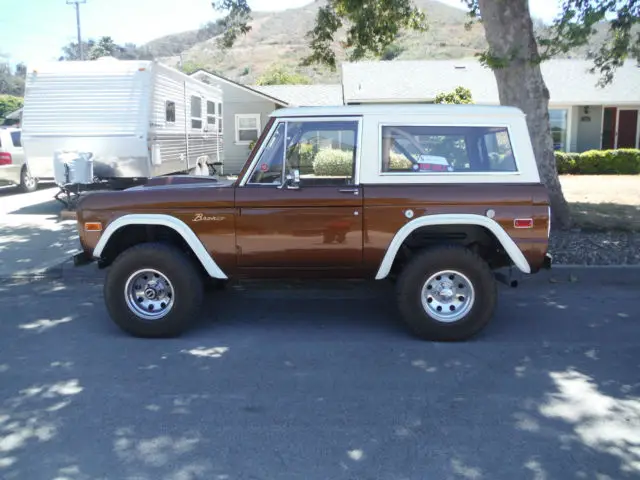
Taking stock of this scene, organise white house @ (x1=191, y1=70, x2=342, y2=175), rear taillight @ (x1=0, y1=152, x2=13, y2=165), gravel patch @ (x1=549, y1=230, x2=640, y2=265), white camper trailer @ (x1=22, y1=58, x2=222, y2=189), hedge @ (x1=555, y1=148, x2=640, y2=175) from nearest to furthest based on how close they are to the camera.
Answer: gravel patch @ (x1=549, y1=230, x2=640, y2=265), white camper trailer @ (x1=22, y1=58, x2=222, y2=189), rear taillight @ (x1=0, y1=152, x2=13, y2=165), hedge @ (x1=555, y1=148, x2=640, y2=175), white house @ (x1=191, y1=70, x2=342, y2=175)

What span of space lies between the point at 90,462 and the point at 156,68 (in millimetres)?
10225

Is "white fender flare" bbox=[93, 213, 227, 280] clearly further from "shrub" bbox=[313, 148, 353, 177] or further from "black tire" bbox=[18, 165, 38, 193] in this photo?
"black tire" bbox=[18, 165, 38, 193]

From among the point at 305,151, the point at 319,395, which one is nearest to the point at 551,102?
the point at 305,151

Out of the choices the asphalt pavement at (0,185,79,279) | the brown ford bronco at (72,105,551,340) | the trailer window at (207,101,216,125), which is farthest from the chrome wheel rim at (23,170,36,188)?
the brown ford bronco at (72,105,551,340)

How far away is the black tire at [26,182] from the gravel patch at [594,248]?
43.1 feet

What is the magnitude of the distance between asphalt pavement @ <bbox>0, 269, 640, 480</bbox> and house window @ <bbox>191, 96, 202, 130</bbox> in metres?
9.36

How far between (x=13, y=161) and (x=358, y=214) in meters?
13.5

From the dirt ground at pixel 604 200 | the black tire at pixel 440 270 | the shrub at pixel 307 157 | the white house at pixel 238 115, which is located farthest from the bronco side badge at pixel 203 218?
the white house at pixel 238 115

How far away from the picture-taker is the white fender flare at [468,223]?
17.6 ft

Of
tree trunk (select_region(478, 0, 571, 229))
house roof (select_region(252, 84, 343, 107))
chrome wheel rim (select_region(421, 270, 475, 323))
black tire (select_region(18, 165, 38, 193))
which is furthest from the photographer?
house roof (select_region(252, 84, 343, 107))

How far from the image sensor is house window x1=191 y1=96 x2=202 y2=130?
1540cm

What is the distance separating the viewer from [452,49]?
113m

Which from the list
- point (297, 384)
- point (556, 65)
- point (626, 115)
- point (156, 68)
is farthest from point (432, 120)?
point (556, 65)

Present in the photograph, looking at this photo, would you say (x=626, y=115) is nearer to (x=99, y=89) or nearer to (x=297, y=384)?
(x=99, y=89)
